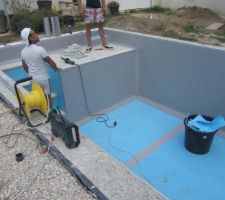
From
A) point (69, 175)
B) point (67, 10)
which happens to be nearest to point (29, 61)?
point (69, 175)

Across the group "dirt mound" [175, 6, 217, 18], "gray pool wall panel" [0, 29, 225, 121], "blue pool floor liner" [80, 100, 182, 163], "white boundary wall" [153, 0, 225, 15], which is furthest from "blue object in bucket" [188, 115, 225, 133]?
"white boundary wall" [153, 0, 225, 15]

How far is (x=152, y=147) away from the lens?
322 cm

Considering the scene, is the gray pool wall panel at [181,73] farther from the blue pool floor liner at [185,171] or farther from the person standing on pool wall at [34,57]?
the person standing on pool wall at [34,57]

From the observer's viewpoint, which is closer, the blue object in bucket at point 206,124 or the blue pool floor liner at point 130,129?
the blue object in bucket at point 206,124

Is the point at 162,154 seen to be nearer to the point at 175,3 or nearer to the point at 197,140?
the point at 197,140

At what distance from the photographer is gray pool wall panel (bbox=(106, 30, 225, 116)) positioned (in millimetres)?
3072

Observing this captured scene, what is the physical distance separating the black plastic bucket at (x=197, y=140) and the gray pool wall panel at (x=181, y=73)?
0.40m

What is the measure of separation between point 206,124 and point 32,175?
218 cm

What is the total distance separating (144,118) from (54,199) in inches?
103

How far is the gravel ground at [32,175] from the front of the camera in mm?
1390

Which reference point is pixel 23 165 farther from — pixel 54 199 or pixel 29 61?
pixel 29 61

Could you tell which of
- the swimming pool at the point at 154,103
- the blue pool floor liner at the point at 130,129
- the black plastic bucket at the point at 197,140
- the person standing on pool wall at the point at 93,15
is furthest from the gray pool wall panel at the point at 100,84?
the black plastic bucket at the point at 197,140

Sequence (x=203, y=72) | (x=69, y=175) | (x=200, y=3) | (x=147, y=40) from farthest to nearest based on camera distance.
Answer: (x=200, y=3) → (x=147, y=40) → (x=203, y=72) → (x=69, y=175)

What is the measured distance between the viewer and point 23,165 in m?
1.62
